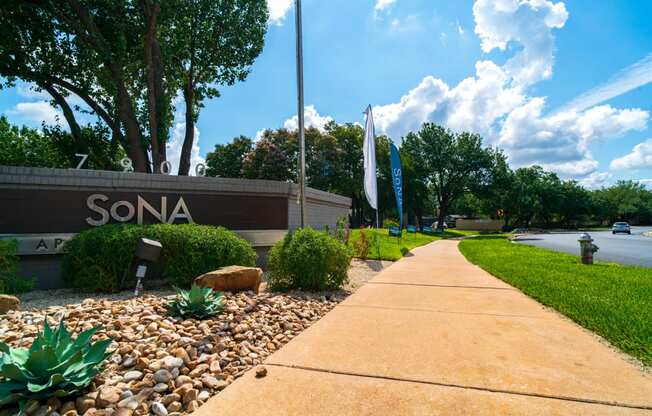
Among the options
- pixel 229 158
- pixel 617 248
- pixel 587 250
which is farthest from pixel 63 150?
pixel 617 248

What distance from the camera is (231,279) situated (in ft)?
18.2

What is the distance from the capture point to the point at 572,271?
349 inches

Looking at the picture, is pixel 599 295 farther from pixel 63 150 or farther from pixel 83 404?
pixel 63 150

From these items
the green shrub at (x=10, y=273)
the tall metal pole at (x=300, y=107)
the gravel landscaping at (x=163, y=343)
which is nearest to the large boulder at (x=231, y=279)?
the gravel landscaping at (x=163, y=343)

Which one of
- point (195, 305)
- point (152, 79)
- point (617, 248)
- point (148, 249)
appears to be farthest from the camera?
point (617, 248)

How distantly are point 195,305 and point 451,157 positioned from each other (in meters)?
42.5

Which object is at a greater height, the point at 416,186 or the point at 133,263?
the point at 416,186

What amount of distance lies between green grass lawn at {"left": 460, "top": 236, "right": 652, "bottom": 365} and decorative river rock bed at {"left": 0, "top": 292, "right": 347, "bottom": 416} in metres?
3.55

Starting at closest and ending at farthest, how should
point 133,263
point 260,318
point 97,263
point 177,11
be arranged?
point 260,318, point 97,263, point 133,263, point 177,11

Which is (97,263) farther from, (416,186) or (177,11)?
(416,186)

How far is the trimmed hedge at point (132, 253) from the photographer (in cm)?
577

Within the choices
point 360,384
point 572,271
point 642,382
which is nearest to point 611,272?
point 572,271

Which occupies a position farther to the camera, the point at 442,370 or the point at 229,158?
the point at 229,158

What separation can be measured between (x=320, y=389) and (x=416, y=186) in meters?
40.4
